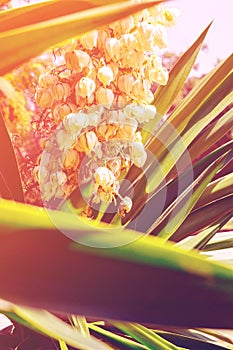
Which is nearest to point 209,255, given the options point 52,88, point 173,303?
point 52,88

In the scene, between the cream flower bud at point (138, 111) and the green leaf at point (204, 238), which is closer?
the cream flower bud at point (138, 111)

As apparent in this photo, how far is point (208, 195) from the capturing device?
4.31ft

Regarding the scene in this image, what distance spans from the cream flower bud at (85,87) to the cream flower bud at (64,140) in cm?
7

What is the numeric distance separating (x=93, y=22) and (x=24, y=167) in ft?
2.35

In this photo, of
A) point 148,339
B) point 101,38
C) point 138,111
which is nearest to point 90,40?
point 101,38

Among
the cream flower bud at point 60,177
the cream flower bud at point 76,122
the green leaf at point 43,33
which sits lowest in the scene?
the green leaf at point 43,33

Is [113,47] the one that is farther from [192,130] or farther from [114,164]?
[192,130]

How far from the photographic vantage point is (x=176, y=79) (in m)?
1.37

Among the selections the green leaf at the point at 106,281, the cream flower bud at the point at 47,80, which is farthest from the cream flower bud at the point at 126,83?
the green leaf at the point at 106,281

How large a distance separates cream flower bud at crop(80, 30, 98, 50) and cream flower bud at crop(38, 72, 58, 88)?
74 millimetres

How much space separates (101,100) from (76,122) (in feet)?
0.17

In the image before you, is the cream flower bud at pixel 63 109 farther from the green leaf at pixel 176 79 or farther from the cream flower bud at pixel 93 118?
the green leaf at pixel 176 79

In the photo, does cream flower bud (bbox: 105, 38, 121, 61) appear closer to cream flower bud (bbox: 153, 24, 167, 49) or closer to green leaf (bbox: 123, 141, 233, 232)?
cream flower bud (bbox: 153, 24, 167, 49)

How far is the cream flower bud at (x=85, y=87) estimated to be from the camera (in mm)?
888
